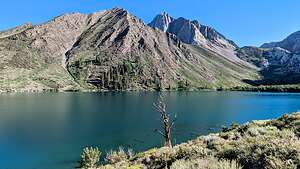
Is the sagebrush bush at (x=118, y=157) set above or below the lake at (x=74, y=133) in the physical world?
above

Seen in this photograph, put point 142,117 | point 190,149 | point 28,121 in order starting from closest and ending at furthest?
point 190,149, point 28,121, point 142,117

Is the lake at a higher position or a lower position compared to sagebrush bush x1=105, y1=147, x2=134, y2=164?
lower

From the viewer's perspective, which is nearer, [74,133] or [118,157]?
[118,157]

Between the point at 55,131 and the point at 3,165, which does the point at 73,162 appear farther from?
the point at 55,131

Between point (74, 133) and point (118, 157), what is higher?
point (118, 157)

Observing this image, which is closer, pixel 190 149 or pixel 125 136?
pixel 190 149

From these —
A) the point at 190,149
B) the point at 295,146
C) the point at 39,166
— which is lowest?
the point at 39,166

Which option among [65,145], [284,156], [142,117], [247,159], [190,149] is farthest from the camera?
[142,117]

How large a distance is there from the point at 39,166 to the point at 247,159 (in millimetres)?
53168

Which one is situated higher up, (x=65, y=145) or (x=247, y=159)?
(x=247, y=159)

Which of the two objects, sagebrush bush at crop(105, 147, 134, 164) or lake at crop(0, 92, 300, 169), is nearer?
sagebrush bush at crop(105, 147, 134, 164)

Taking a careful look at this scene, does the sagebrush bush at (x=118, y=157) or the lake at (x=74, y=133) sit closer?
the sagebrush bush at (x=118, y=157)

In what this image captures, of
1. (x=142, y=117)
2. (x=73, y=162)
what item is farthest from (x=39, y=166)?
(x=142, y=117)

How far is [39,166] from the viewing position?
58.5 metres
